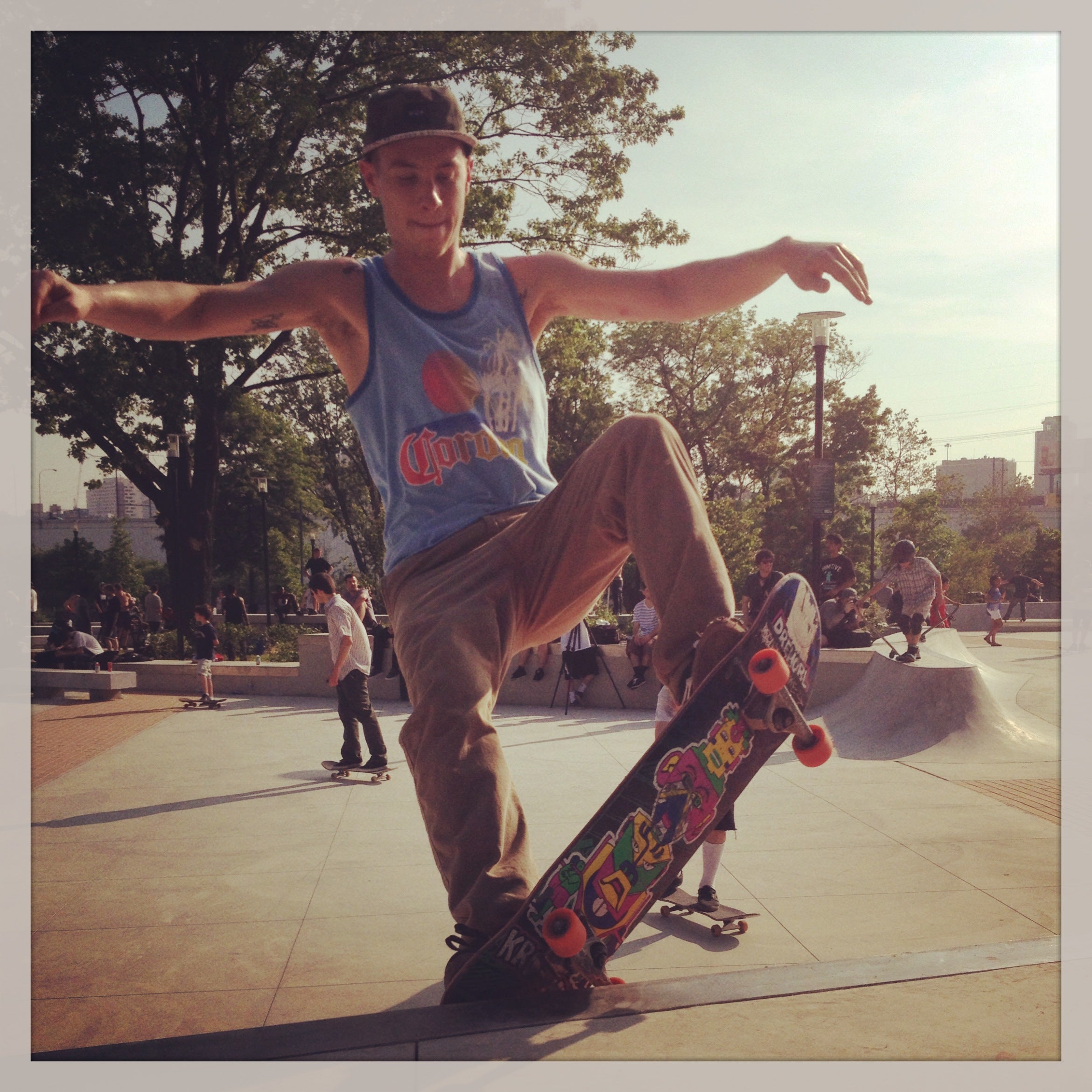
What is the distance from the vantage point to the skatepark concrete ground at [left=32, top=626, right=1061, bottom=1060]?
2752 mm

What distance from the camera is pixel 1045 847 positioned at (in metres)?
5.77

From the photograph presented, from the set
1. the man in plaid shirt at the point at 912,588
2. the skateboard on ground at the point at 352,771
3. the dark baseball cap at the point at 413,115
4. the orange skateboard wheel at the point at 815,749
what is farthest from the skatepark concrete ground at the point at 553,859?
the dark baseball cap at the point at 413,115

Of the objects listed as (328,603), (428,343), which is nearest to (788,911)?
(428,343)

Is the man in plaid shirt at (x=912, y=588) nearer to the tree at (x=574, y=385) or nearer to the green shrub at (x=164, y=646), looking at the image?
the tree at (x=574, y=385)

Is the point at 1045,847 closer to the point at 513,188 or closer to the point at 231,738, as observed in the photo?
the point at 231,738

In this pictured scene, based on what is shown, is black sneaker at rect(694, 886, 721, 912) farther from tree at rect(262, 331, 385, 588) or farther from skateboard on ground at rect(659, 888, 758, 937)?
tree at rect(262, 331, 385, 588)

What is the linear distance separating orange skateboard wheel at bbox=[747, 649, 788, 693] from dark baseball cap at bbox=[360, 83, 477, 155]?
5.56ft

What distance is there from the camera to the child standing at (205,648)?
13172 millimetres

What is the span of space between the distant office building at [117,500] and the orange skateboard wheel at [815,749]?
712 inches

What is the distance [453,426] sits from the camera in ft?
9.07

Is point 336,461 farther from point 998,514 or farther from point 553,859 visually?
point 553,859

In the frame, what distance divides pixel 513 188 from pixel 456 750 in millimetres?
14811

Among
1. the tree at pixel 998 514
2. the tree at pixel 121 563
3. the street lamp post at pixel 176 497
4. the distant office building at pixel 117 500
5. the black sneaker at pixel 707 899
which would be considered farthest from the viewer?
the tree at pixel 998 514

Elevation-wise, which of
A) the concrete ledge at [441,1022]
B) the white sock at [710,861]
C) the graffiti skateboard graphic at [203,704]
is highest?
the concrete ledge at [441,1022]
